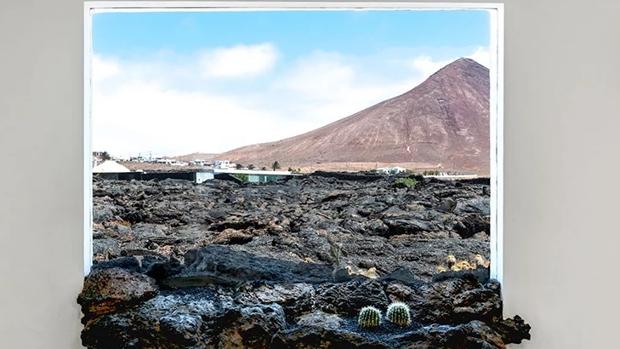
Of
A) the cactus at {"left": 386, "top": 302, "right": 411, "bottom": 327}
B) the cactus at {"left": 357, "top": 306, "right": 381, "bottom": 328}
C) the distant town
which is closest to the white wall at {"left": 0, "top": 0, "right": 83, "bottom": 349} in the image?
the distant town

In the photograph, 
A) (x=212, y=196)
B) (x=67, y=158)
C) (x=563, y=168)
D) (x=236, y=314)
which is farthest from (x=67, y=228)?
(x=563, y=168)

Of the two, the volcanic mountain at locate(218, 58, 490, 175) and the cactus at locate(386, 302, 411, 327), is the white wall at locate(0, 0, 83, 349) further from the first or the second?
the cactus at locate(386, 302, 411, 327)

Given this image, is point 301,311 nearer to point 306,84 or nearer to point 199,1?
point 306,84

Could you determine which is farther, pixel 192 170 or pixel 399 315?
pixel 192 170

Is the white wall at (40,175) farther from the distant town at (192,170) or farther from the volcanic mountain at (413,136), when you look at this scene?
the volcanic mountain at (413,136)

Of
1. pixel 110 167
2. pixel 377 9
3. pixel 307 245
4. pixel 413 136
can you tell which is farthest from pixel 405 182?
pixel 110 167

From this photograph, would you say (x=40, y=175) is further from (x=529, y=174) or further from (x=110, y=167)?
(x=529, y=174)

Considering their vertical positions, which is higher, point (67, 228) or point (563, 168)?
point (563, 168)
